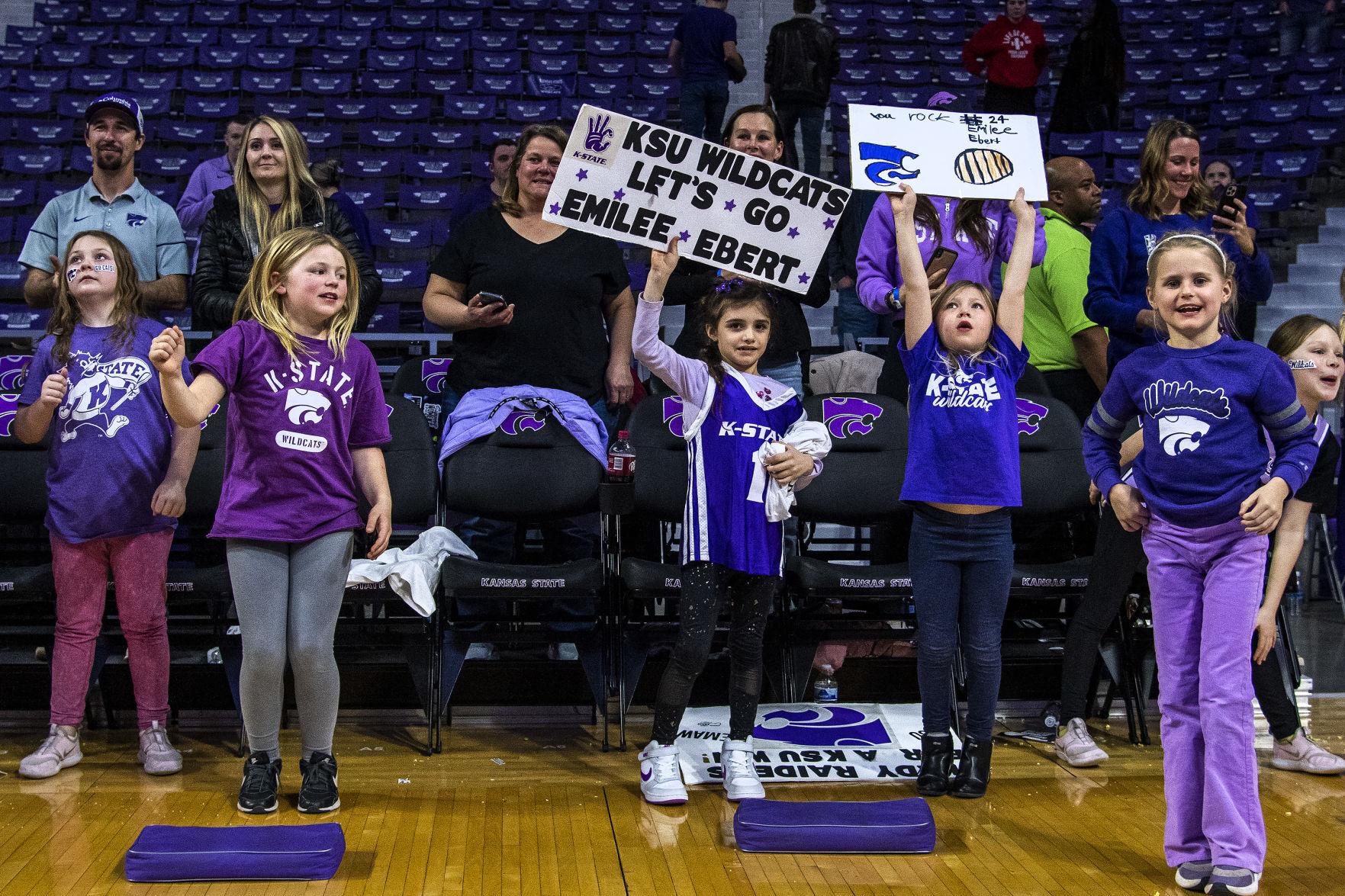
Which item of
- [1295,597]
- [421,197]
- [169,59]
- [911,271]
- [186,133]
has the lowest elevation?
[1295,597]

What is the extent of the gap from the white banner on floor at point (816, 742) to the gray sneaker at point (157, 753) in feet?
4.83

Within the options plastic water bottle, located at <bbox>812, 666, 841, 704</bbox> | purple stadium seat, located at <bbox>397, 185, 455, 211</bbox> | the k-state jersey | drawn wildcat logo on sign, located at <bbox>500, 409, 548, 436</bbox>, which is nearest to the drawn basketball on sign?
the k-state jersey

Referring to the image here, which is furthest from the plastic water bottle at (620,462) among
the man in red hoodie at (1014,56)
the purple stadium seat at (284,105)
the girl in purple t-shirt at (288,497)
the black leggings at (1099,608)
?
the purple stadium seat at (284,105)

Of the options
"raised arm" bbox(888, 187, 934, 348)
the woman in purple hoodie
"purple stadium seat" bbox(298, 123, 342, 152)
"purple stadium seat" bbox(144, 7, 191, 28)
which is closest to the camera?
"raised arm" bbox(888, 187, 934, 348)

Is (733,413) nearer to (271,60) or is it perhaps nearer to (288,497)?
(288,497)

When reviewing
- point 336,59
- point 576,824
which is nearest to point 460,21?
point 336,59

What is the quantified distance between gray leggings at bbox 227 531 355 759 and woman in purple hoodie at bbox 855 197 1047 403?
6.44 ft

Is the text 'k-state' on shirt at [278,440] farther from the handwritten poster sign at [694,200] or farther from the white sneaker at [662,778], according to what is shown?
the white sneaker at [662,778]

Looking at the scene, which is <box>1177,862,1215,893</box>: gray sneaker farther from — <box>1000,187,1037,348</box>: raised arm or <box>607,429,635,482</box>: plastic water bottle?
<box>607,429,635,482</box>: plastic water bottle

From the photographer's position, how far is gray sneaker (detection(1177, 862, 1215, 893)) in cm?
285

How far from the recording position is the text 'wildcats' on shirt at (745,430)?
3.61 meters

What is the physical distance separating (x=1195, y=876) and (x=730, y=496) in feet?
4.84

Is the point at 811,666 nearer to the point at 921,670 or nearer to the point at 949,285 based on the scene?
the point at 921,670

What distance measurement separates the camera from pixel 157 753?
3.74 meters
